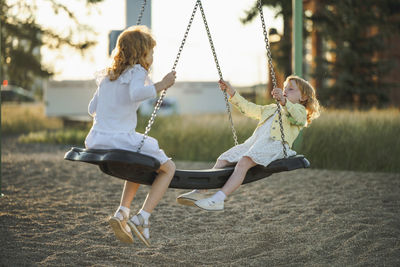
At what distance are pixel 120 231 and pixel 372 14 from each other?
12.6 meters

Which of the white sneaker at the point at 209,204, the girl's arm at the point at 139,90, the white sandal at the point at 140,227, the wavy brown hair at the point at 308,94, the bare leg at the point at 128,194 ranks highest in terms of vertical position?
the girl's arm at the point at 139,90

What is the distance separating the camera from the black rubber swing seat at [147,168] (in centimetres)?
320

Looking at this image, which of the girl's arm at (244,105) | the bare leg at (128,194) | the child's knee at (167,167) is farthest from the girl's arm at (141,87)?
the girl's arm at (244,105)

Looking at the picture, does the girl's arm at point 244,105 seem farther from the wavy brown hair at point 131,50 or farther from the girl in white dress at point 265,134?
the wavy brown hair at point 131,50

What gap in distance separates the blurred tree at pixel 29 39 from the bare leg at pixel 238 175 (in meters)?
10.7

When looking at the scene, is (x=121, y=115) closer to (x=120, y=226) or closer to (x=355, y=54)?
(x=120, y=226)

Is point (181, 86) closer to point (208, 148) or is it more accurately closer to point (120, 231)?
point (208, 148)

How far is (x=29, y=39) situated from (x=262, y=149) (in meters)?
12.6

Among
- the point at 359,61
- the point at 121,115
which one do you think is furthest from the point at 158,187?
the point at 359,61

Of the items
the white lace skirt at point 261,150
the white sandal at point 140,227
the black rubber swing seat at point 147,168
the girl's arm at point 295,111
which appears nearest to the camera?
the black rubber swing seat at point 147,168

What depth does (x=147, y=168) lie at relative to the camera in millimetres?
3260

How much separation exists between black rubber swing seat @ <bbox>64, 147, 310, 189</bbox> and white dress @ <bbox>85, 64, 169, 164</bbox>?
10cm

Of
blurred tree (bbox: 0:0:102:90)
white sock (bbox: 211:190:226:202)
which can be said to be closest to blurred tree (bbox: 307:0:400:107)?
blurred tree (bbox: 0:0:102:90)

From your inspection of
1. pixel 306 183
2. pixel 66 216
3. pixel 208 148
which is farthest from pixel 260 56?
pixel 66 216
